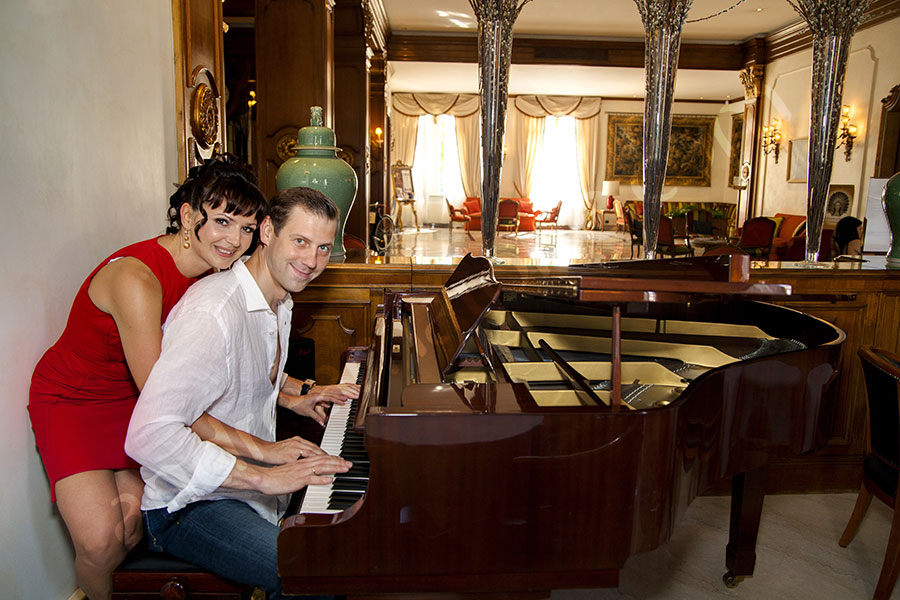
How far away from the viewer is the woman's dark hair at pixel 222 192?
181 centimetres

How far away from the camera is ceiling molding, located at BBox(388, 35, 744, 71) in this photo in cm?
1234

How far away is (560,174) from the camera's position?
18.7m

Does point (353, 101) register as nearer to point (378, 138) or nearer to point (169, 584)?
point (378, 138)

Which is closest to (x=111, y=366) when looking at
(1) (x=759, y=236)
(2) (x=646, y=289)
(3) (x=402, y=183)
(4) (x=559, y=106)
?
(2) (x=646, y=289)

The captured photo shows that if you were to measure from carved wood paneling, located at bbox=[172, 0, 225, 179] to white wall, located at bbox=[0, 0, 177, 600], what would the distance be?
36cm

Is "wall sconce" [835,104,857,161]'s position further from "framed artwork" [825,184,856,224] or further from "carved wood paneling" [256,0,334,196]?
"carved wood paneling" [256,0,334,196]

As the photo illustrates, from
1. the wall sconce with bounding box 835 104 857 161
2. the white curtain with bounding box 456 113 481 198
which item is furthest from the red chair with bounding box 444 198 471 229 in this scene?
the wall sconce with bounding box 835 104 857 161

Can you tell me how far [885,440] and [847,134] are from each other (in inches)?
356

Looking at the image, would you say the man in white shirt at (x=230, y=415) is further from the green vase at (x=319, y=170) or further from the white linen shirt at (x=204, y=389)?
the green vase at (x=319, y=170)

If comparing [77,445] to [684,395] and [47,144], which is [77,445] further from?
[684,395]

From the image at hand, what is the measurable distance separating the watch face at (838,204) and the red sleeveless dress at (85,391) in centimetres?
1063

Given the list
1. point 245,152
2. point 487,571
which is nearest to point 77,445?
point 487,571

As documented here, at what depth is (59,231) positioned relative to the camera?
1.99 metres

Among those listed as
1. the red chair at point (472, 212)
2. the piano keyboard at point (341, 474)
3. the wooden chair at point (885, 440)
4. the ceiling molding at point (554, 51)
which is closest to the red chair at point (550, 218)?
the red chair at point (472, 212)
